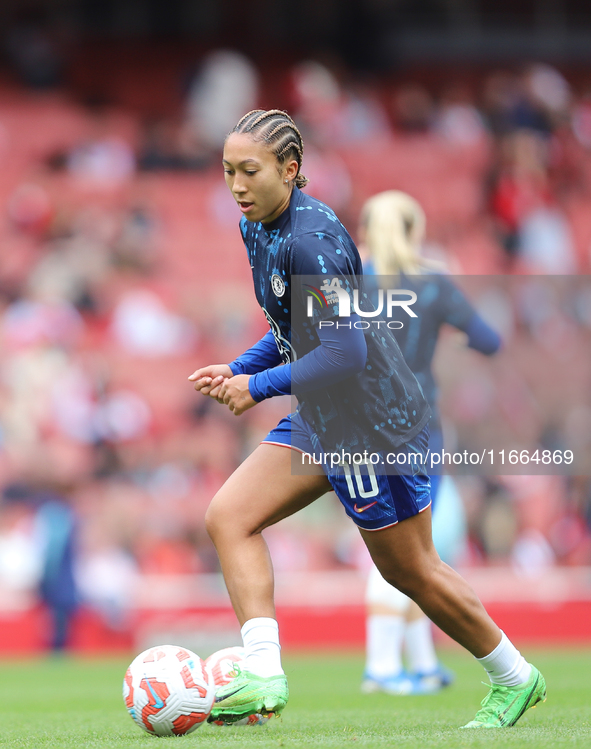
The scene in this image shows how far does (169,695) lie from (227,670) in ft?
1.15

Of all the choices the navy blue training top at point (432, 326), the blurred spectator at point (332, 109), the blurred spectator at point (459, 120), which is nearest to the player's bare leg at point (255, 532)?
the navy blue training top at point (432, 326)

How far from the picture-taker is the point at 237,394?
386 centimetres

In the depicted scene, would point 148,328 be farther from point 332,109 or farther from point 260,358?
point 260,358

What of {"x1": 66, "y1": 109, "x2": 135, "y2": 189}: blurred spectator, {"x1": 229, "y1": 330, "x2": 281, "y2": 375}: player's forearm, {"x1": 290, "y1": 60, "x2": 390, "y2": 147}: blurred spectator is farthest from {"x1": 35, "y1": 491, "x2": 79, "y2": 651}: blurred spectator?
{"x1": 290, "y1": 60, "x2": 390, "y2": 147}: blurred spectator

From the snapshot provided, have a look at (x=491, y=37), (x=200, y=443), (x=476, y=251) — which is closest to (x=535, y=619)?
(x=200, y=443)

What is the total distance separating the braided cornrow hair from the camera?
391 cm

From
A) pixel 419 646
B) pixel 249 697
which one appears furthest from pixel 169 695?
pixel 419 646

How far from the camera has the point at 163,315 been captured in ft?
47.8

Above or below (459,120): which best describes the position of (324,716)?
below

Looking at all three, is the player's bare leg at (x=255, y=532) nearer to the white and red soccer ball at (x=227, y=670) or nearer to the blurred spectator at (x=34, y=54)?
the white and red soccer ball at (x=227, y=670)

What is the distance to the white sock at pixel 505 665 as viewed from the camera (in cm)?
410

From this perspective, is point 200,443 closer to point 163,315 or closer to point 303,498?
point 163,315

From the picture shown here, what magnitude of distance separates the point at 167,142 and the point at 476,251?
4.72 m

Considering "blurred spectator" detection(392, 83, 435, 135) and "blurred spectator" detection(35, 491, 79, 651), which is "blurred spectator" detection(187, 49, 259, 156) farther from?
"blurred spectator" detection(35, 491, 79, 651)
